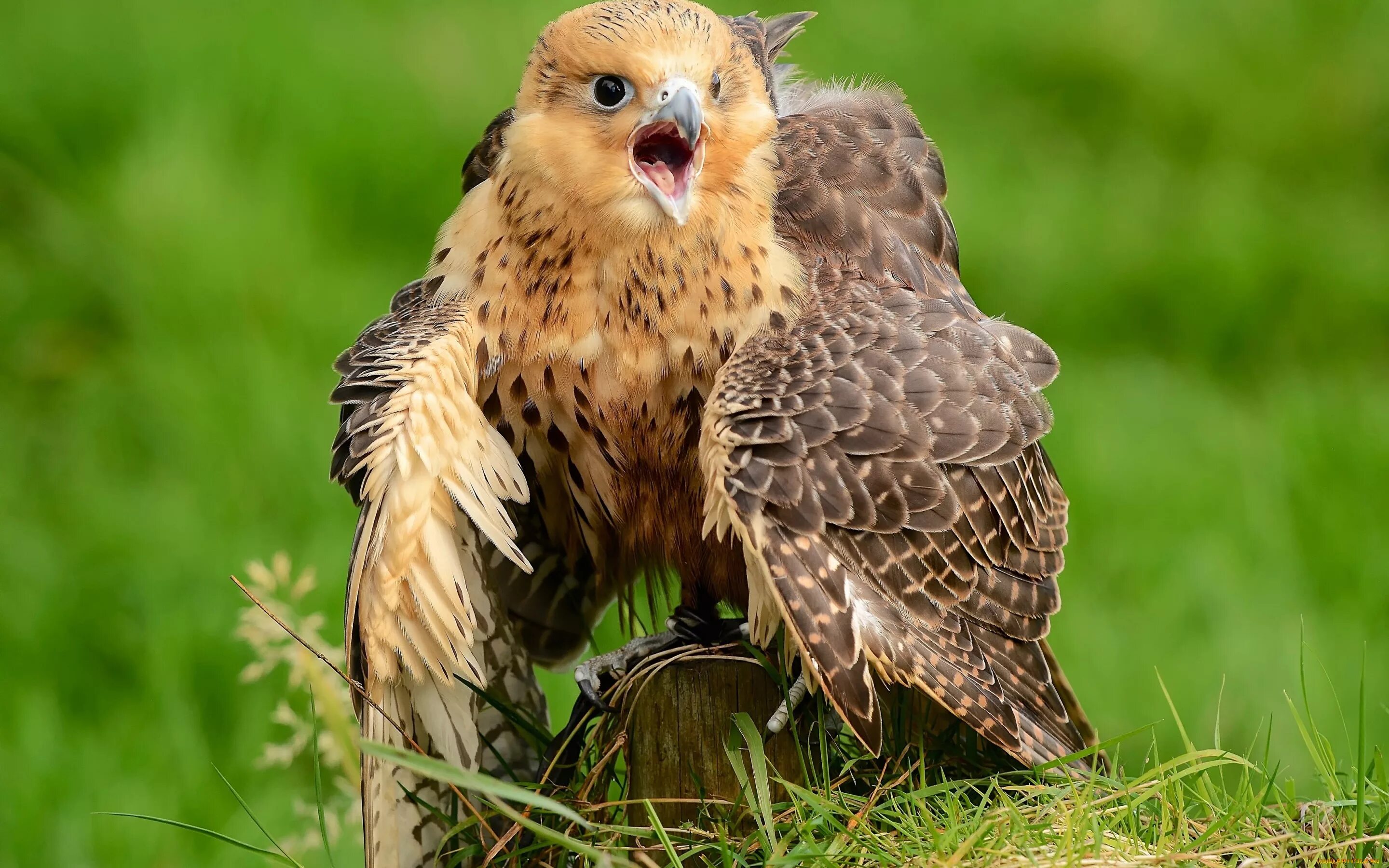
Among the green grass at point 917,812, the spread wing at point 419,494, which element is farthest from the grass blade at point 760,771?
the spread wing at point 419,494

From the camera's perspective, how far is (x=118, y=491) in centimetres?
654

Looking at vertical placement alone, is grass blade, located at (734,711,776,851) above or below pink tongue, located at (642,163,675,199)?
below

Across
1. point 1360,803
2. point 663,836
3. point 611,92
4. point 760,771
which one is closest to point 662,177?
point 611,92

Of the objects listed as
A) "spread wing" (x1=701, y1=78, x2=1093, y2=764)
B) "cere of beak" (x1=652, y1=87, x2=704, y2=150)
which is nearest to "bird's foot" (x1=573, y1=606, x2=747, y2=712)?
"spread wing" (x1=701, y1=78, x2=1093, y2=764)

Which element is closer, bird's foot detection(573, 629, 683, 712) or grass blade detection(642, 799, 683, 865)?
grass blade detection(642, 799, 683, 865)

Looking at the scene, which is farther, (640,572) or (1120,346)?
(1120,346)

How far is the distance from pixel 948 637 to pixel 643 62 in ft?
4.57

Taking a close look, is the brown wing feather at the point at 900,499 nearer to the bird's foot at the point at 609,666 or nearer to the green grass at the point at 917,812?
the green grass at the point at 917,812

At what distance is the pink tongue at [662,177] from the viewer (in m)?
3.11

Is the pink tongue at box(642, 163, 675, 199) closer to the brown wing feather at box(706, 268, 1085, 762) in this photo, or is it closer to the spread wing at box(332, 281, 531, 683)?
the brown wing feather at box(706, 268, 1085, 762)

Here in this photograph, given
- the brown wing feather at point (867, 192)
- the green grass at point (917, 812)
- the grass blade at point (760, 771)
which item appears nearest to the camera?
the green grass at point (917, 812)

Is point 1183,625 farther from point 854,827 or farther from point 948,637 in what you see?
point 854,827

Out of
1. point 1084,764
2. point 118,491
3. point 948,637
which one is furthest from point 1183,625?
point 118,491

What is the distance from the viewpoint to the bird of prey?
2.90 meters
